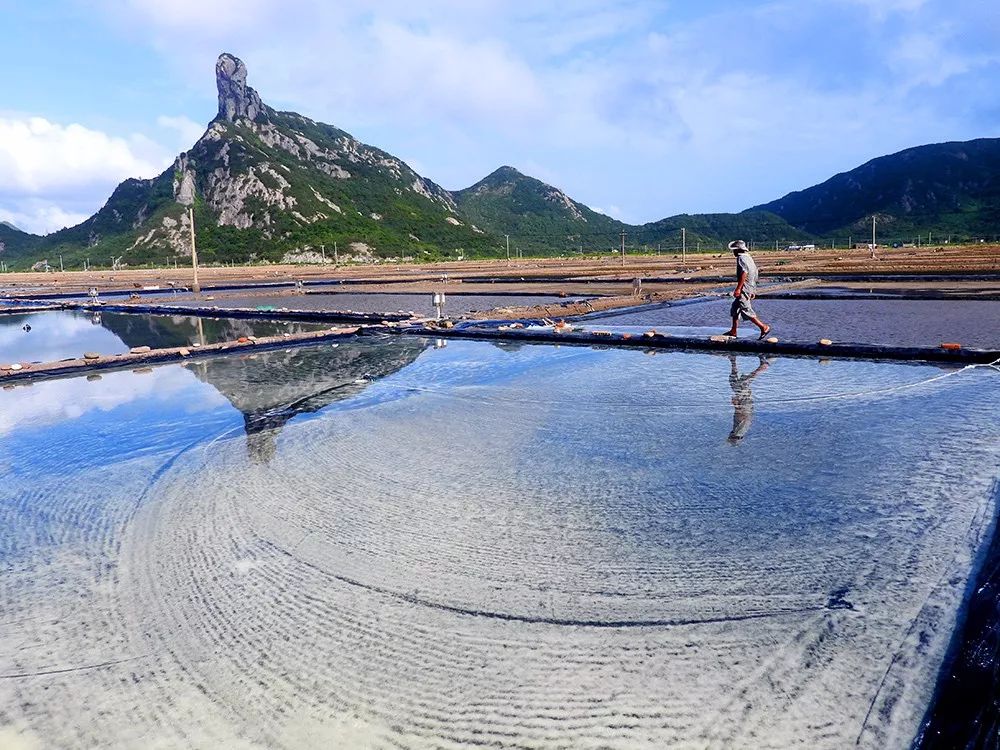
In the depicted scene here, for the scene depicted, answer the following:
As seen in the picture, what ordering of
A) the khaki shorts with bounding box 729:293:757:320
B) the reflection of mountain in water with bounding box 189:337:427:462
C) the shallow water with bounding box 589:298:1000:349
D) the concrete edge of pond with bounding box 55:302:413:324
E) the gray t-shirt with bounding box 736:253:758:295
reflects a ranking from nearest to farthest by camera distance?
1. the reflection of mountain in water with bounding box 189:337:427:462
2. the gray t-shirt with bounding box 736:253:758:295
3. the khaki shorts with bounding box 729:293:757:320
4. the shallow water with bounding box 589:298:1000:349
5. the concrete edge of pond with bounding box 55:302:413:324

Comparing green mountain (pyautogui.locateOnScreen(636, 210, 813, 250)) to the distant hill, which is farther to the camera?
green mountain (pyautogui.locateOnScreen(636, 210, 813, 250))

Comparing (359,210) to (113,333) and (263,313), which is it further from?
(113,333)

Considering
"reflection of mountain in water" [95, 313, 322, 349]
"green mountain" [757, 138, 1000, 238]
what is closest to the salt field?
"reflection of mountain in water" [95, 313, 322, 349]

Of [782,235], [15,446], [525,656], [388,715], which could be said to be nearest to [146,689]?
[388,715]

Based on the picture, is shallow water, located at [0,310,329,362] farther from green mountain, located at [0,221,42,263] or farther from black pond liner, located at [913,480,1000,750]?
green mountain, located at [0,221,42,263]

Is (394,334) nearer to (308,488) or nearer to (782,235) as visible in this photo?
(308,488)

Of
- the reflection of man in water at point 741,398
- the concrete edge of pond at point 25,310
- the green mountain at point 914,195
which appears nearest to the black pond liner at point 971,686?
the reflection of man in water at point 741,398
